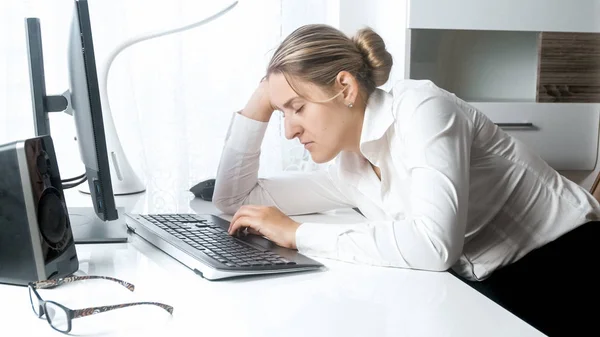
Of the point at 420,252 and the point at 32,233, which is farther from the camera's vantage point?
the point at 420,252

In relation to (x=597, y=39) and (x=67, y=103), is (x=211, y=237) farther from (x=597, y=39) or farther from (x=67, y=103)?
(x=597, y=39)

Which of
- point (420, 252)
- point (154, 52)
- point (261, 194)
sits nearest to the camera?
point (420, 252)

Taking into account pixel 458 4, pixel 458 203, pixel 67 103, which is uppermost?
pixel 458 4

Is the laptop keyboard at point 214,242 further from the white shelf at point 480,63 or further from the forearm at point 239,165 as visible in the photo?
the white shelf at point 480,63

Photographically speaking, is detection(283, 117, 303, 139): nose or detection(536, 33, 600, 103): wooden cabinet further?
detection(536, 33, 600, 103): wooden cabinet

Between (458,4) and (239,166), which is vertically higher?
(458,4)

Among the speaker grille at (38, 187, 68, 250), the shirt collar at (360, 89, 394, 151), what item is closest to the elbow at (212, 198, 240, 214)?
the shirt collar at (360, 89, 394, 151)

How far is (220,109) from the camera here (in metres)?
2.50

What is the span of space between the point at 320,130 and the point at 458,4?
3.53 feet

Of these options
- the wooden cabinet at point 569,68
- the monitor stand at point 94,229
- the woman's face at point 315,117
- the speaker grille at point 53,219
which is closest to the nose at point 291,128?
the woman's face at point 315,117

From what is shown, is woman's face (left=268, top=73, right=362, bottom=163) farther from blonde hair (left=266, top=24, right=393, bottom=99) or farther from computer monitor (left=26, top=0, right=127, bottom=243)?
computer monitor (left=26, top=0, right=127, bottom=243)

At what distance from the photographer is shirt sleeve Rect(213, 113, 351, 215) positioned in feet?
5.03

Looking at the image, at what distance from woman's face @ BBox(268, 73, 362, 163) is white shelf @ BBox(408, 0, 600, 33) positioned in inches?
36.0

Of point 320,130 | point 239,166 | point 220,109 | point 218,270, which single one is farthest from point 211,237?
point 220,109
